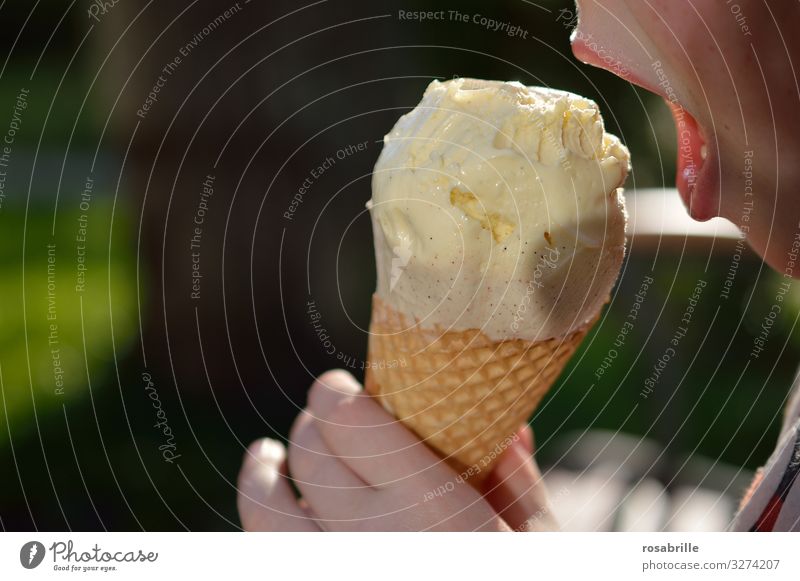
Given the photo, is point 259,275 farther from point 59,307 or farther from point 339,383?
point 339,383

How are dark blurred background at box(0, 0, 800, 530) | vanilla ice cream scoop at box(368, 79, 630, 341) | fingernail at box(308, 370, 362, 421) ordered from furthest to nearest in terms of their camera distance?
1. dark blurred background at box(0, 0, 800, 530)
2. fingernail at box(308, 370, 362, 421)
3. vanilla ice cream scoop at box(368, 79, 630, 341)

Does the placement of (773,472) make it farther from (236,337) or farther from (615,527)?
(236,337)

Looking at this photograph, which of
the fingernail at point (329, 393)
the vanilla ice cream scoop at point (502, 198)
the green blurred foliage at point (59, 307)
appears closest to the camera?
the vanilla ice cream scoop at point (502, 198)

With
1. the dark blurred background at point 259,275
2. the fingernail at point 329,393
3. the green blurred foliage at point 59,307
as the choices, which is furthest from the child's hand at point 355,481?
the green blurred foliage at point 59,307

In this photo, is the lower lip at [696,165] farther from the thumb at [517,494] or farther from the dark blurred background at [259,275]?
the dark blurred background at [259,275]

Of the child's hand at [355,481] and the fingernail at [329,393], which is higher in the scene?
the fingernail at [329,393]

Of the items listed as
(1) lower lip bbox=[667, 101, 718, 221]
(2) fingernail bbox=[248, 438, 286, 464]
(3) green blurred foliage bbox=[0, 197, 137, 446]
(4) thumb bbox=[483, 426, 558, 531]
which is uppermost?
(1) lower lip bbox=[667, 101, 718, 221]

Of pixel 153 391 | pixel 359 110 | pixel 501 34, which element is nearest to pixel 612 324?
pixel 501 34

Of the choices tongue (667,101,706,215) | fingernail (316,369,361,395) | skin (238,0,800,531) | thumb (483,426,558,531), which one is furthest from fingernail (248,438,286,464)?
tongue (667,101,706,215)

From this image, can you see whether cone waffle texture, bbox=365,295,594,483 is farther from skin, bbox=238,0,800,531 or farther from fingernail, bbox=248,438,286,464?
fingernail, bbox=248,438,286,464
